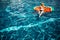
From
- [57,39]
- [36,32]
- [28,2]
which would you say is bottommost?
Result: [57,39]

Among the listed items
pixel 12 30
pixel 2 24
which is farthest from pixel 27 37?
pixel 2 24

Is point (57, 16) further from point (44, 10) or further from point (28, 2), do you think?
point (28, 2)

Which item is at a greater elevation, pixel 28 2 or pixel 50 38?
pixel 28 2

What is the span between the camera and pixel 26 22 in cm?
170

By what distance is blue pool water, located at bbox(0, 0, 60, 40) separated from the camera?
161 centimetres

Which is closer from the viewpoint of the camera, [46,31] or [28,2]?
[46,31]

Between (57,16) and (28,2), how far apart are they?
52 cm

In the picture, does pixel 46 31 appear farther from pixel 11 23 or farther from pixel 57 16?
pixel 11 23

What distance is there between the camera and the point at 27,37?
5.23ft

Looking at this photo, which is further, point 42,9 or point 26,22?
point 42,9

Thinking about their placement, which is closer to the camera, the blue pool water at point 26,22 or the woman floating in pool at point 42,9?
the blue pool water at point 26,22

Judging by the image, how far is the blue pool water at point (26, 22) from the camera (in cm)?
161

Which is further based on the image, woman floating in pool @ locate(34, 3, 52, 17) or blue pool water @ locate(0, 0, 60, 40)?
woman floating in pool @ locate(34, 3, 52, 17)

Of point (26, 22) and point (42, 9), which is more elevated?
point (42, 9)
